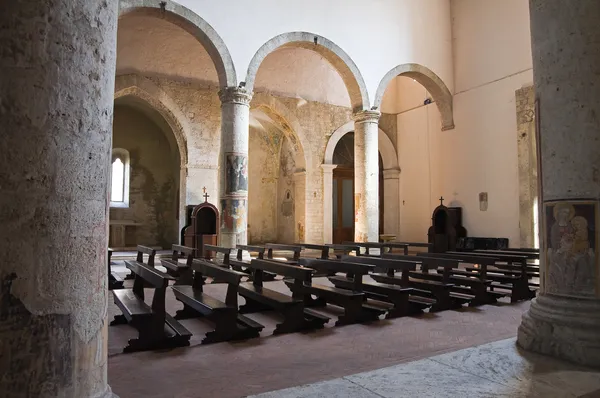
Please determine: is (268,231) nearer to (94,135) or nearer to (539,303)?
(539,303)

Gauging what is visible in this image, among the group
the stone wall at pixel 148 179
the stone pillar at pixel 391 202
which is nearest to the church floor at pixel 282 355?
the stone pillar at pixel 391 202

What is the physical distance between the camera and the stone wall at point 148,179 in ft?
56.2

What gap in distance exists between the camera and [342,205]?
18078 millimetres

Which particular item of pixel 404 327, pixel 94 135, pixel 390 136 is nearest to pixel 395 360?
pixel 404 327

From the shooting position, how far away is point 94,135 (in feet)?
7.06

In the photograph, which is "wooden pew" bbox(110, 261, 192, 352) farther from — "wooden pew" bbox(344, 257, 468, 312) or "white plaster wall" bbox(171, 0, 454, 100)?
"white plaster wall" bbox(171, 0, 454, 100)

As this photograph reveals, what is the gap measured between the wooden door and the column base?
45.9 feet

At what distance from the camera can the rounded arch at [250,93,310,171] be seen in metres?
15.8

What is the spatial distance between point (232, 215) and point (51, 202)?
927cm

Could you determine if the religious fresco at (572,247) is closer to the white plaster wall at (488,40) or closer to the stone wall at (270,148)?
the white plaster wall at (488,40)

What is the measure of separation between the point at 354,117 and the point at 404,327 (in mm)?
9542

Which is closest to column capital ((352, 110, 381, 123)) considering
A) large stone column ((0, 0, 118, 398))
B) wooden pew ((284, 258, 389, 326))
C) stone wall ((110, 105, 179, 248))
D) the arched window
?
stone wall ((110, 105, 179, 248))

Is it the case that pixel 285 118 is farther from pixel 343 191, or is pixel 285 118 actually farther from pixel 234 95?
pixel 234 95

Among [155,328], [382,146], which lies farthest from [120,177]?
[155,328]
